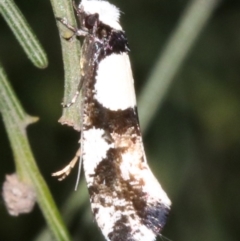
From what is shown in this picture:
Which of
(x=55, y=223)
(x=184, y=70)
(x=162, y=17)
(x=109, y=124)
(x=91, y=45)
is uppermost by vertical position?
(x=162, y=17)

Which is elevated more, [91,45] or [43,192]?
[91,45]

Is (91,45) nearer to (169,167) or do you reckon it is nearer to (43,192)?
(43,192)

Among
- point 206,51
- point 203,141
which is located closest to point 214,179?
point 203,141

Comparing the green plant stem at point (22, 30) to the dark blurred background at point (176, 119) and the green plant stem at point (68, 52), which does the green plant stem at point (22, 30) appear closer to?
the green plant stem at point (68, 52)

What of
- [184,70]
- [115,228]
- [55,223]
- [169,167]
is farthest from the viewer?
[184,70]

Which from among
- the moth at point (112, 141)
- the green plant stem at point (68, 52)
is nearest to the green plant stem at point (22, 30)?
the green plant stem at point (68, 52)

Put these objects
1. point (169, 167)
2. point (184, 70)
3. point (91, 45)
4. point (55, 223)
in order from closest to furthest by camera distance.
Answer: point (55, 223)
point (91, 45)
point (169, 167)
point (184, 70)
